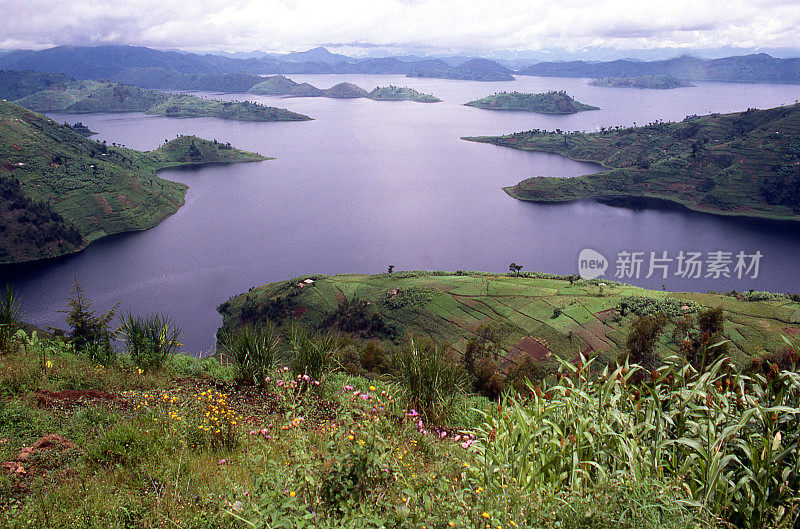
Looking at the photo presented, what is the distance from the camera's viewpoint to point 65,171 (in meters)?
79.4

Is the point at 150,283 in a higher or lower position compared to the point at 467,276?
lower

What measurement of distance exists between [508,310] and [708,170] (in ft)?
246

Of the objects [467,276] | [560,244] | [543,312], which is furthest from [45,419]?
[560,244]

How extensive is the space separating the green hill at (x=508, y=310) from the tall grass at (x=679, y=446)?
20569mm

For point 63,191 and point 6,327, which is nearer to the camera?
point 6,327

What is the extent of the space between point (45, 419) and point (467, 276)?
4034 cm

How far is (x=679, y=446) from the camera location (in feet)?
14.9

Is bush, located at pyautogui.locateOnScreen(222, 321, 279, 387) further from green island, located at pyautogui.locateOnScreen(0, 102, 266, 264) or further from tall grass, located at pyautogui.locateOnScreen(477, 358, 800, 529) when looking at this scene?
green island, located at pyautogui.locateOnScreen(0, 102, 266, 264)

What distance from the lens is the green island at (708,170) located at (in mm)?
78000

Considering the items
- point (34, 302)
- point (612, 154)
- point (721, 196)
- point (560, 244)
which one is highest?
point (612, 154)

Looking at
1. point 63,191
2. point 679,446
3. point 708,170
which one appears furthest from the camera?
point 708,170

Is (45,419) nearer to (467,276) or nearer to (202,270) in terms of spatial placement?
(467,276)

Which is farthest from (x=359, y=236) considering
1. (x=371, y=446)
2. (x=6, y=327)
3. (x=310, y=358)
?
(x=371, y=446)

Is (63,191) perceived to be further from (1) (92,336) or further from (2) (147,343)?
(2) (147,343)
